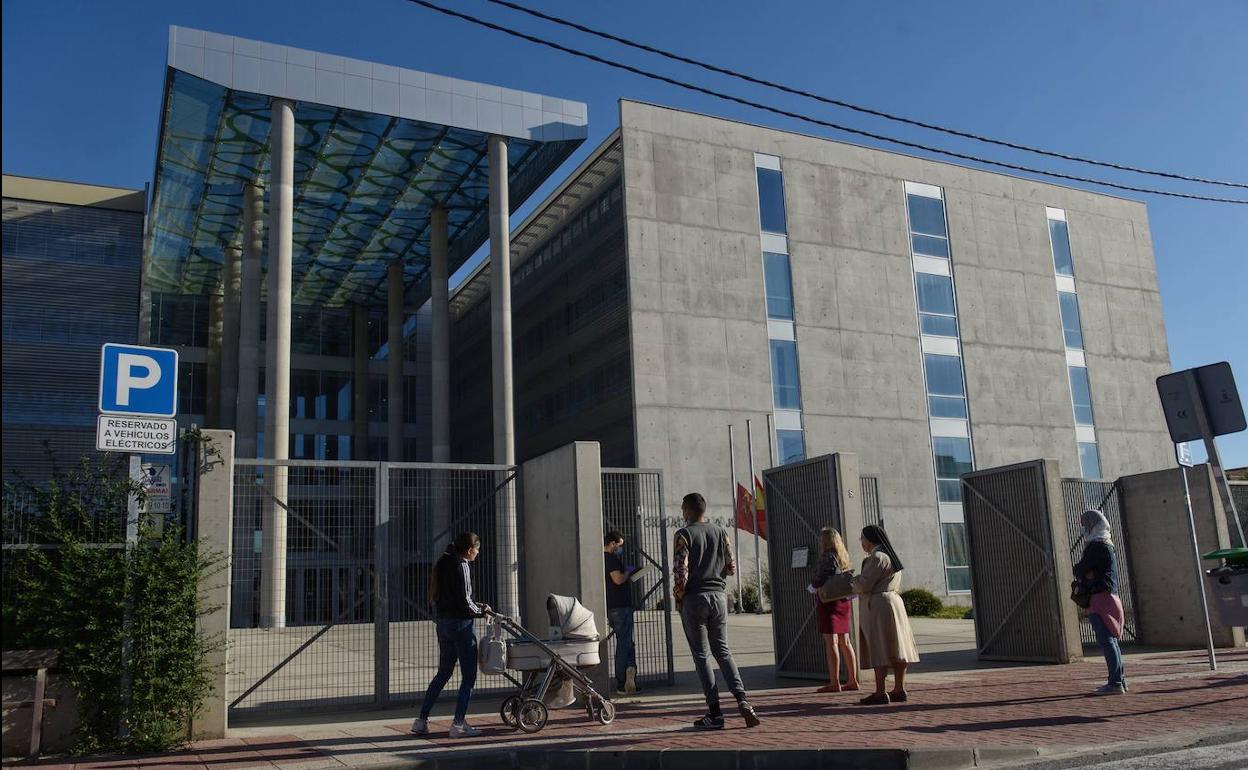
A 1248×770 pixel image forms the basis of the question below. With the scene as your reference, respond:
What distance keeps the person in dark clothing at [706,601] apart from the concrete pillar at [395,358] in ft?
139

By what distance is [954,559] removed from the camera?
40.1 m

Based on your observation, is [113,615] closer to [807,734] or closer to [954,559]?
[807,734]

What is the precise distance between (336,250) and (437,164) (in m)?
10.7

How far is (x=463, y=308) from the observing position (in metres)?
58.8

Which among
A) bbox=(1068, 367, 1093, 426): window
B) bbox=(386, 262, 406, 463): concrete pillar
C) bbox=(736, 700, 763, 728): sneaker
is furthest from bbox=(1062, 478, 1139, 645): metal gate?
bbox=(386, 262, 406, 463): concrete pillar

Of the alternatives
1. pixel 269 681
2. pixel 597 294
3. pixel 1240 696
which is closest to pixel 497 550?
pixel 269 681

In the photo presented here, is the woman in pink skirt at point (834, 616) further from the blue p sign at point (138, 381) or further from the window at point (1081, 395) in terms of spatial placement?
the window at point (1081, 395)

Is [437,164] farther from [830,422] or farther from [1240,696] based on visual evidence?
[1240,696]

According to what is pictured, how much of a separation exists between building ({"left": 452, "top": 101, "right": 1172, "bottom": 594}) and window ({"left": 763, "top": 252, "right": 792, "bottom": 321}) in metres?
0.10

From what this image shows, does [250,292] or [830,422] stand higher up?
[250,292]

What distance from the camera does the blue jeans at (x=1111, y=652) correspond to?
31.2ft

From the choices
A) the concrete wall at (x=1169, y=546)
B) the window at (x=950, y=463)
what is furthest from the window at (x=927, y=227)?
the concrete wall at (x=1169, y=546)

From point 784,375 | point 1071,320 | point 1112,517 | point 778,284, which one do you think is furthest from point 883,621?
point 1071,320

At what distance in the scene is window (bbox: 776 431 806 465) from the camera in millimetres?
37906
